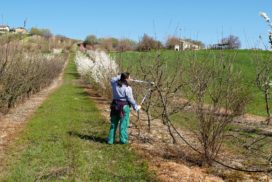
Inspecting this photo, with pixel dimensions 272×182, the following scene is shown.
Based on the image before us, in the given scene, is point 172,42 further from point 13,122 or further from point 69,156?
point 13,122

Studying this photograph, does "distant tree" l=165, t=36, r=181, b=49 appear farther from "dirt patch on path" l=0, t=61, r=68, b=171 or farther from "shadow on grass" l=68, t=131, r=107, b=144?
"dirt patch on path" l=0, t=61, r=68, b=171

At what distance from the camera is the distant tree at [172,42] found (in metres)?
14.3

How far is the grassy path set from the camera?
30.4 feet

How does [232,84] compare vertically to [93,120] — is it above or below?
above

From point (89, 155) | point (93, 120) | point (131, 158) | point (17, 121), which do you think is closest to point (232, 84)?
point (131, 158)

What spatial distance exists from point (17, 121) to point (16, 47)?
14.4 ft

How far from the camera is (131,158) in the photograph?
10.9 m

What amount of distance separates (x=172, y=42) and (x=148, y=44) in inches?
94.3

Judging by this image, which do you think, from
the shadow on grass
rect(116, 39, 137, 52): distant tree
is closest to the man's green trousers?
the shadow on grass

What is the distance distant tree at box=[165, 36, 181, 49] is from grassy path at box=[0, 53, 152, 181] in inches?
142

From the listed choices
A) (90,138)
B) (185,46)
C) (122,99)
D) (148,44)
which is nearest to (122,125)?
(122,99)

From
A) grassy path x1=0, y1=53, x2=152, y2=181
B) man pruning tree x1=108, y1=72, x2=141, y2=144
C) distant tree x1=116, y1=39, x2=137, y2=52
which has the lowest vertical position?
grassy path x1=0, y1=53, x2=152, y2=181

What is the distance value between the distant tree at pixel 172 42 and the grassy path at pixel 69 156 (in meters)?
3.60

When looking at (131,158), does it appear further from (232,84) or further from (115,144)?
(232,84)
